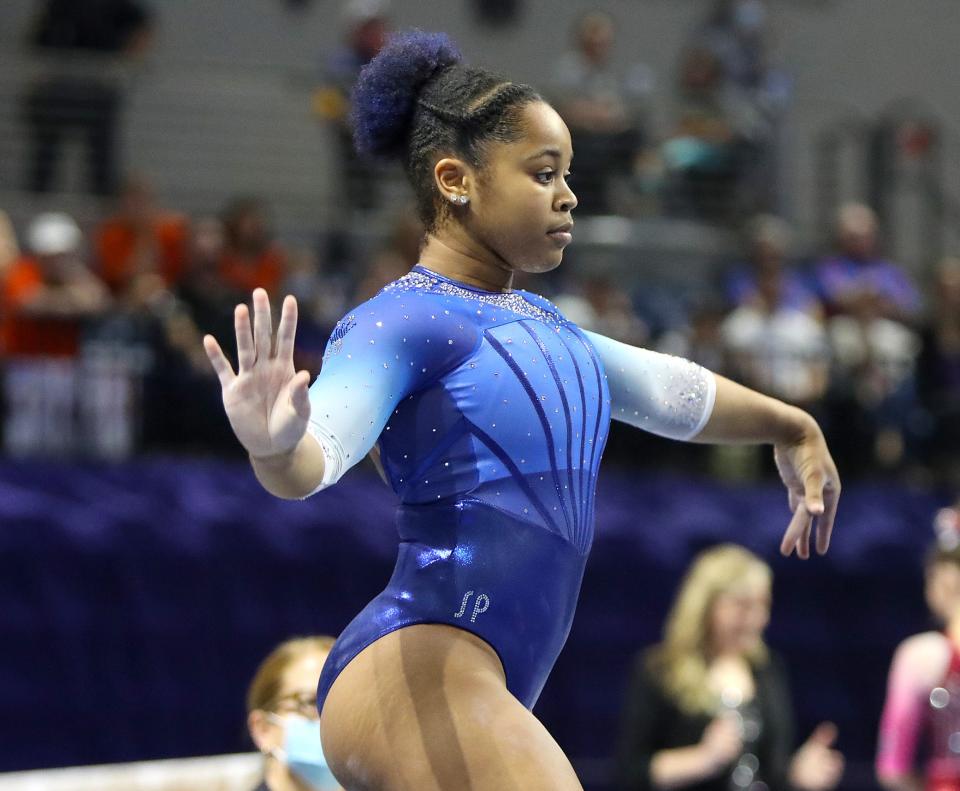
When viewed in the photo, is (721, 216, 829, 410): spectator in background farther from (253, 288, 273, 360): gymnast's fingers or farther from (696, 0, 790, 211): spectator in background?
(253, 288, 273, 360): gymnast's fingers

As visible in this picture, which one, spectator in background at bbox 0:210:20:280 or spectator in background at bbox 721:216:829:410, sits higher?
spectator in background at bbox 0:210:20:280

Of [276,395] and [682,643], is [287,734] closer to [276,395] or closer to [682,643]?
[276,395]

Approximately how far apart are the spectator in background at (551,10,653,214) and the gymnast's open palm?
8062 millimetres

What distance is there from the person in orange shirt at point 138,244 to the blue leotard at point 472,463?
5832 mm

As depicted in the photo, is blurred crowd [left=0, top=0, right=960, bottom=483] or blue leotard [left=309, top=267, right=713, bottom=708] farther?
blurred crowd [left=0, top=0, right=960, bottom=483]

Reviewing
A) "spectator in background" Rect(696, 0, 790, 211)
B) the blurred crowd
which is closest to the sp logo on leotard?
the blurred crowd

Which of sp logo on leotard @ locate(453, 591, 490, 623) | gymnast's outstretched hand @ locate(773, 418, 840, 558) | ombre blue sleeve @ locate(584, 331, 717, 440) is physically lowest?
Answer: sp logo on leotard @ locate(453, 591, 490, 623)

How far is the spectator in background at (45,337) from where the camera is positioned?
7273mm

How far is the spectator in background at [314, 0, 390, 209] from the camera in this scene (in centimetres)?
1000

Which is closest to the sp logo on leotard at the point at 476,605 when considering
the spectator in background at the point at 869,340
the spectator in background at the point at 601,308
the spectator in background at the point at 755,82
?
the spectator in background at the point at 601,308

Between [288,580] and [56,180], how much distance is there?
13.2 feet

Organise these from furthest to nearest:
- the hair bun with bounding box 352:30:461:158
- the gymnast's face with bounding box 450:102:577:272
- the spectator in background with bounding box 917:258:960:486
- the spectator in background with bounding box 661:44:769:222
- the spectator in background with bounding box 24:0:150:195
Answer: the spectator in background with bounding box 661:44:769:222 → the spectator in background with bounding box 24:0:150:195 → the spectator in background with bounding box 917:258:960:486 → the hair bun with bounding box 352:30:461:158 → the gymnast's face with bounding box 450:102:577:272

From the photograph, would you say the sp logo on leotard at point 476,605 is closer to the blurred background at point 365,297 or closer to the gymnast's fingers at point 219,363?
the gymnast's fingers at point 219,363

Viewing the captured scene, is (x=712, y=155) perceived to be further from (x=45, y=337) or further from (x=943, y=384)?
(x=45, y=337)
